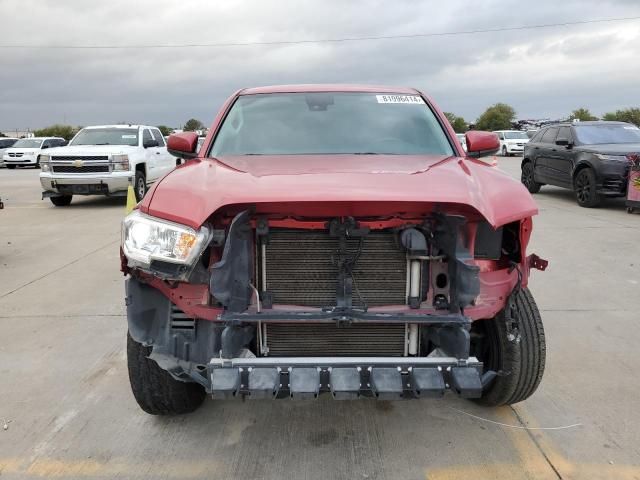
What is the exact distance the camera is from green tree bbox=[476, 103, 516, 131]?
71.8 metres

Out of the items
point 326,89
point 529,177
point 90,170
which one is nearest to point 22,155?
point 90,170

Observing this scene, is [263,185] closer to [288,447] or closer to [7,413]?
[288,447]

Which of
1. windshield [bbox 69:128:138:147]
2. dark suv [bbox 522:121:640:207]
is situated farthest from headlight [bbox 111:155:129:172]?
dark suv [bbox 522:121:640:207]

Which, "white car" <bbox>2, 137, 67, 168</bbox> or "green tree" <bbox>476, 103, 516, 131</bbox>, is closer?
"white car" <bbox>2, 137, 67, 168</bbox>


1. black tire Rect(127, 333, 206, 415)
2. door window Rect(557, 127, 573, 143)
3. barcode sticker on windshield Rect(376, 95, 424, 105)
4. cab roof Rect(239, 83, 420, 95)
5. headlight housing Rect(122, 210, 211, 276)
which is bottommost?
black tire Rect(127, 333, 206, 415)

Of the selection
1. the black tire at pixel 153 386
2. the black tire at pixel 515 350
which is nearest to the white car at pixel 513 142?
the black tire at pixel 515 350

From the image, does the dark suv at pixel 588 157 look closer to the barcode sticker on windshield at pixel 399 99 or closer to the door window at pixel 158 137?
the barcode sticker on windshield at pixel 399 99

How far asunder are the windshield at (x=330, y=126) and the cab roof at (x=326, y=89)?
7 cm

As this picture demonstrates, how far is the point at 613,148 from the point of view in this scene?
1096cm

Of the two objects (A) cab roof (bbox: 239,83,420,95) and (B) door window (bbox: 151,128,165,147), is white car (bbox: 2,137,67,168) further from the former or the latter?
(A) cab roof (bbox: 239,83,420,95)

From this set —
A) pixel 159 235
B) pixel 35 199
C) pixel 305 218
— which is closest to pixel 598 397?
pixel 305 218

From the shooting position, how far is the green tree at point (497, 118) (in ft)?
236

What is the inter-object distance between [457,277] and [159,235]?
1.33m

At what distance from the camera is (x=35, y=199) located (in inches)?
579
